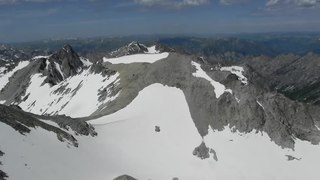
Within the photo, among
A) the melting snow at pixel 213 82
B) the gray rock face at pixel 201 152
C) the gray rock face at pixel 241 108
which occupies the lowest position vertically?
the gray rock face at pixel 201 152


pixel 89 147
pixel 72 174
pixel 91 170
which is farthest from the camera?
pixel 89 147

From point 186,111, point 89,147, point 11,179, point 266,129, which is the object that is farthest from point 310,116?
point 11,179

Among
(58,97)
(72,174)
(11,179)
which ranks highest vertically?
(11,179)

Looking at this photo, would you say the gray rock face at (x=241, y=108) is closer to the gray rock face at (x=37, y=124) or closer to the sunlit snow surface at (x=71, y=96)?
the gray rock face at (x=37, y=124)

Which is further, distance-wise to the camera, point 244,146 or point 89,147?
point 244,146

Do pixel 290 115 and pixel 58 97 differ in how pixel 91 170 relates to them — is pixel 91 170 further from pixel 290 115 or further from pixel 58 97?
pixel 58 97

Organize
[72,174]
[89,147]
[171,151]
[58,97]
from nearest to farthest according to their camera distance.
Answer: [72,174]
[89,147]
[171,151]
[58,97]

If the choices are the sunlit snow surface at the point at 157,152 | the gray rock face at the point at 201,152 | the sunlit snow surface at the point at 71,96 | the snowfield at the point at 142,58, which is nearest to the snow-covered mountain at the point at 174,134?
the gray rock face at the point at 201,152
